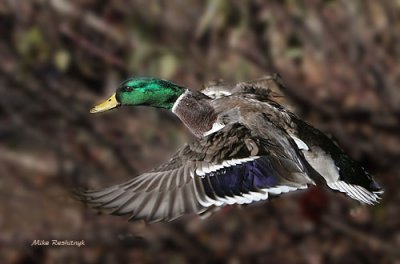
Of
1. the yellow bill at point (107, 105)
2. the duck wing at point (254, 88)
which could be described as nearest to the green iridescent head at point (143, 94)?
the yellow bill at point (107, 105)

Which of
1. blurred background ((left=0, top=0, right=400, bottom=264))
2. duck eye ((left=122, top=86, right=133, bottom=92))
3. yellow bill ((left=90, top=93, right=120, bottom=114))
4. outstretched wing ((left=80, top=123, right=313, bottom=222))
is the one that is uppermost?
blurred background ((left=0, top=0, right=400, bottom=264))

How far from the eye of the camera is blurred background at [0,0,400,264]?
4781 mm

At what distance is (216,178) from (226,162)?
0.05 m

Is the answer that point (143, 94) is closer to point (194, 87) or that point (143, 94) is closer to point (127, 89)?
point (127, 89)

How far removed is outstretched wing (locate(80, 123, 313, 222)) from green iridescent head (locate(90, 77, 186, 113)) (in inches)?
8.7

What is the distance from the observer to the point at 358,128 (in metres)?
5.12

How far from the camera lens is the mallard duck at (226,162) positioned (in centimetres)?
252

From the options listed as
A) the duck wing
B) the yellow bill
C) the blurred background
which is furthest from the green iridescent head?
the blurred background

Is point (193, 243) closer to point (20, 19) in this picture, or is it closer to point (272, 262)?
point (272, 262)

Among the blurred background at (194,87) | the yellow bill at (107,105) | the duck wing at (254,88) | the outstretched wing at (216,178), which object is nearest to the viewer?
the outstretched wing at (216,178)

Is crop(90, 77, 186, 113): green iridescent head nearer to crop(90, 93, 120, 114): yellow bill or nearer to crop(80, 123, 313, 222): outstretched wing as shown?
crop(90, 93, 120, 114): yellow bill

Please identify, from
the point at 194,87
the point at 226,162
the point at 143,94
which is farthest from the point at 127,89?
the point at 194,87

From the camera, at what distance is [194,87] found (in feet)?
16.1

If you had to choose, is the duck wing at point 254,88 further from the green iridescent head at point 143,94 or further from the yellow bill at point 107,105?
the yellow bill at point 107,105
